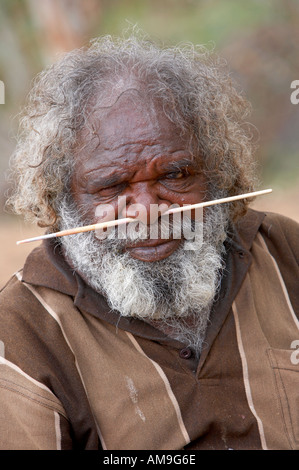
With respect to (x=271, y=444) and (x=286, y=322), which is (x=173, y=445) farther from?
(x=286, y=322)

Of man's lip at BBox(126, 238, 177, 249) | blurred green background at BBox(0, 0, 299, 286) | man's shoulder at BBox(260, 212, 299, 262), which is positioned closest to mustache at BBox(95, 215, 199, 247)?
man's lip at BBox(126, 238, 177, 249)

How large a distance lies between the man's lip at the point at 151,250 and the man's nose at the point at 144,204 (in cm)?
9

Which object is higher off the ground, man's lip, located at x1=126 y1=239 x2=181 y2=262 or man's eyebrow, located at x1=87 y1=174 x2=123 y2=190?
man's eyebrow, located at x1=87 y1=174 x2=123 y2=190

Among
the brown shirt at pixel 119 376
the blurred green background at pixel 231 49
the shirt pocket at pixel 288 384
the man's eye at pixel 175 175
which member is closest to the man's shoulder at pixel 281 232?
the brown shirt at pixel 119 376

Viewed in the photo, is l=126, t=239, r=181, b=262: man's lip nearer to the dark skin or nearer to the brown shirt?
the dark skin

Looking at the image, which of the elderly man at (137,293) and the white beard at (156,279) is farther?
the white beard at (156,279)

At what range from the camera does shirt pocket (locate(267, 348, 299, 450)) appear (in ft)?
7.35

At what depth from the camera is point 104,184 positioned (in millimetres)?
2232

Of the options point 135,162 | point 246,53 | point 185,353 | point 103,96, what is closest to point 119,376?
point 185,353

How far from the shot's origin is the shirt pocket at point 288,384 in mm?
2240

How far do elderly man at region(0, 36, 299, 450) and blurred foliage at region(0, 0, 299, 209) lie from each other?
4904 millimetres

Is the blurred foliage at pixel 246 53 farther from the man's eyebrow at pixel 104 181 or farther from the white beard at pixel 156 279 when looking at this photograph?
the man's eyebrow at pixel 104 181

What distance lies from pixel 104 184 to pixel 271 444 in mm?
1110
